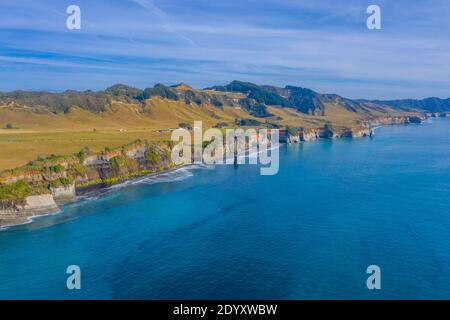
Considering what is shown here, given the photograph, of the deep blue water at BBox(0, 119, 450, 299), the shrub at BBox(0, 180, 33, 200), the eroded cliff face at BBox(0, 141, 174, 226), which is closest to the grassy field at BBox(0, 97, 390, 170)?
the eroded cliff face at BBox(0, 141, 174, 226)

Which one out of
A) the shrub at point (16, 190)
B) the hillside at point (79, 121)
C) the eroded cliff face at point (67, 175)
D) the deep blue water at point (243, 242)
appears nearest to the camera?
the deep blue water at point (243, 242)

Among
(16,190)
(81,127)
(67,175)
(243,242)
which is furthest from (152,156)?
(81,127)

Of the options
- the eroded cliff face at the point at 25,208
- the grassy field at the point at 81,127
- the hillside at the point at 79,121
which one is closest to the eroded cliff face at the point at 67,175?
the eroded cliff face at the point at 25,208

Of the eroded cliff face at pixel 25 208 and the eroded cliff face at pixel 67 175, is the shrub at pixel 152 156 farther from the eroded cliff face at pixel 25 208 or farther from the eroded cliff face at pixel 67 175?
the eroded cliff face at pixel 25 208

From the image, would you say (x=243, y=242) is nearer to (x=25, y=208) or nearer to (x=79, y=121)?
(x=25, y=208)

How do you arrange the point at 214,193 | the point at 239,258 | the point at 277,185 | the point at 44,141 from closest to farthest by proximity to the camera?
the point at 239,258, the point at 214,193, the point at 277,185, the point at 44,141

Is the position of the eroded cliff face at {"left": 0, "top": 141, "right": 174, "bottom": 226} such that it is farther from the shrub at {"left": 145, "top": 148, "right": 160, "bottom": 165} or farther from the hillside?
the hillside

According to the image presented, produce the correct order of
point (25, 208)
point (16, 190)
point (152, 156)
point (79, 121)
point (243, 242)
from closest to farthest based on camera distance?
1. point (243, 242)
2. point (25, 208)
3. point (16, 190)
4. point (152, 156)
5. point (79, 121)
